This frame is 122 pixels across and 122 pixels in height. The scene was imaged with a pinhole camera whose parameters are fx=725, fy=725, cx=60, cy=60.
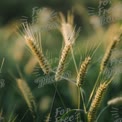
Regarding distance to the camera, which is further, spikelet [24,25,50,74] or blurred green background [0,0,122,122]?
blurred green background [0,0,122,122]

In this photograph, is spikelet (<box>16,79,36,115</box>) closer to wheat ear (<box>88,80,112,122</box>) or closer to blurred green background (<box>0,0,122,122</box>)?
blurred green background (<box>0,0,122,122</box>)

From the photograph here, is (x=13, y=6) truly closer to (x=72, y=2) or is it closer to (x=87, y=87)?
(x=72, y=2)

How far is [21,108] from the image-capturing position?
296 centimetres

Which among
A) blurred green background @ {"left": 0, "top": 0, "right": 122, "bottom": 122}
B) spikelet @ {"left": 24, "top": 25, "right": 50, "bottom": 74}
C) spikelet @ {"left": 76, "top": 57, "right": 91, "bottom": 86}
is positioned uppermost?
spikelet @ {"left": 24, "top": 25, "right": 50, "bottom": 74}

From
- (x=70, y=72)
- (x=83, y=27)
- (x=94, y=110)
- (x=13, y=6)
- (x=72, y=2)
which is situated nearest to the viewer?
(x=94, y=110)

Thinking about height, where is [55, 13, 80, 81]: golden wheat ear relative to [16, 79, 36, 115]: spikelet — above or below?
above

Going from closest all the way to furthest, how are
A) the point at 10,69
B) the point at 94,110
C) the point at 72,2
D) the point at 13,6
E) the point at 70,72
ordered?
the point at 94,110
the point at 70,72
the point at 10,69
the point at 72,2
the point at 13,6

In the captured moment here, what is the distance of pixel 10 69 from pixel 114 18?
1.69 ft

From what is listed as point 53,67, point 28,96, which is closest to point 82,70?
point 28,96

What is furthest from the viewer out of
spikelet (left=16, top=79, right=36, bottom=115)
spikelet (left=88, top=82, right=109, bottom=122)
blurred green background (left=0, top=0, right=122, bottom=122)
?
blurred green background (left=0, top=0, right=122, bottom=122)

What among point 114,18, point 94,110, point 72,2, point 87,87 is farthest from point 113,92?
point 72,2

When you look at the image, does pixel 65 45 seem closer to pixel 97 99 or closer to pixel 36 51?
pixel 36 51

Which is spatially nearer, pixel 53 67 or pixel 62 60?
pixel 62 60

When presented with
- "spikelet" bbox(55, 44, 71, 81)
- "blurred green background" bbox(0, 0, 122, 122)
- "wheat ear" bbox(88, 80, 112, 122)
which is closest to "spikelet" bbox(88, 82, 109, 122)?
"wheat ear" bbox(88, 80, 112, 122)
